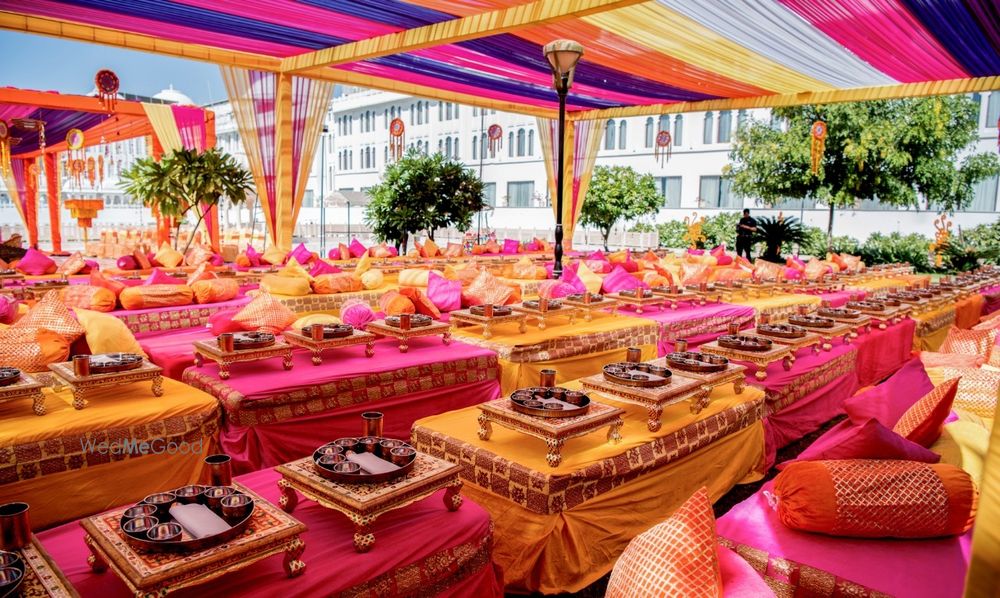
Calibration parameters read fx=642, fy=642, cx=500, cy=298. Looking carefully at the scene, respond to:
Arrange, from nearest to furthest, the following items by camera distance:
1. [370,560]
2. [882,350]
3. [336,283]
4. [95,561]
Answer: [95,561] < [370,560] < [882,350] < [336,283]

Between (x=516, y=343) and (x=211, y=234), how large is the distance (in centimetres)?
1046

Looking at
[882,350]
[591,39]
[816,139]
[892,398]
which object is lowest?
[882,350]

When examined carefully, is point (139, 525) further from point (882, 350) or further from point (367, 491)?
point (882, 350)

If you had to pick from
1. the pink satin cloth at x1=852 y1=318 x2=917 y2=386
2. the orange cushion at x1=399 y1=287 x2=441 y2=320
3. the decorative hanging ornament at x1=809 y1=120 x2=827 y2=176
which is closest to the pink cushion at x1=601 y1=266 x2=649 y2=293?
the pink satin cloth at x1=852 y1=318 x2=917 y2=386

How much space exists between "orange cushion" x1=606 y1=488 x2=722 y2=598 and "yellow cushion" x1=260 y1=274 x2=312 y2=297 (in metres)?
5.16

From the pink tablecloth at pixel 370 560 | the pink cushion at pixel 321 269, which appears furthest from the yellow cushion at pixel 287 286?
the pink tablecloth at pixel 370 560

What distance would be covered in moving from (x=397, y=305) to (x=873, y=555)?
3512 mm

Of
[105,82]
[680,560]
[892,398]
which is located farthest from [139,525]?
[105,82]

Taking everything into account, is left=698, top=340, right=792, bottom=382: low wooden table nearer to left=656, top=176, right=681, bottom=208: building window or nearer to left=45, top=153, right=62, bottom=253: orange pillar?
left=45, top=153, right=62, bottom=253: orange pillar

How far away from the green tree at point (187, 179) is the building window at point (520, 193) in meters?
20.9

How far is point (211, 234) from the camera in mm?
12867

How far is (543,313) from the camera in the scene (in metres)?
4.91

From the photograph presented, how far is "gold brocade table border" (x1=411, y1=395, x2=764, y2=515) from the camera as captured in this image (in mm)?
2350

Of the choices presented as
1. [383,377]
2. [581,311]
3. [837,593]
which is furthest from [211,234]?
[837,593]
